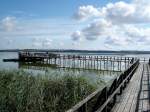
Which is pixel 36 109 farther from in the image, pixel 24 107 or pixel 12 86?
pixel 12 86

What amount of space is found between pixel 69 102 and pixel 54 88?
1.67 m

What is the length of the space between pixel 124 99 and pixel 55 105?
9.77 feet

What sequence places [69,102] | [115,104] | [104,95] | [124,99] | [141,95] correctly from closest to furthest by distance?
[104,95], [115,104], [124,99], [141,95], [69,102]

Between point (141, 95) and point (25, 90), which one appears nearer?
point (141, 95)

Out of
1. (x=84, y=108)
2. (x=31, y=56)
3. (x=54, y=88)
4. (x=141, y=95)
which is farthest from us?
(x=31, y=56)

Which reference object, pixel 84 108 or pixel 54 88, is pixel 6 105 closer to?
pixel 54 88

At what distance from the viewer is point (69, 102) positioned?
12305 millimetres

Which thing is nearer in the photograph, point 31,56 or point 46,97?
point 46,97

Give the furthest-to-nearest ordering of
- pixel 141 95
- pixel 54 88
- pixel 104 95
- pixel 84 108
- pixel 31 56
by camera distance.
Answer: pixel 31 56 < pixel 54 88 < pixel 141 95 < pixel 104 95 < pixel 84 108

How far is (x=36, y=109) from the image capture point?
10828 millimetres

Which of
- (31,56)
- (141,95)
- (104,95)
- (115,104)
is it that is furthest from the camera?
(31,56)

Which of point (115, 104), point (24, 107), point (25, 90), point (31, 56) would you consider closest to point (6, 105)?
point (24, 107)

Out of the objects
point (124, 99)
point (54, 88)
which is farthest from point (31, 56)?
point (124, 99)

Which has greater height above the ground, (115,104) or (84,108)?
(84,108)
